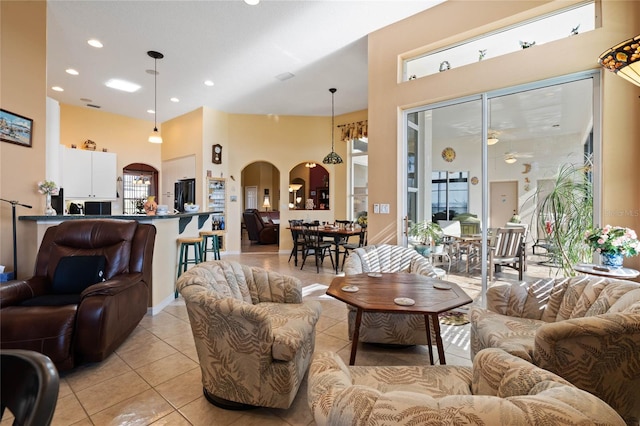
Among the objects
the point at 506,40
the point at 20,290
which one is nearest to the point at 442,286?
the point at 506,40

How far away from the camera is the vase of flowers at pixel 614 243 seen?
235cm

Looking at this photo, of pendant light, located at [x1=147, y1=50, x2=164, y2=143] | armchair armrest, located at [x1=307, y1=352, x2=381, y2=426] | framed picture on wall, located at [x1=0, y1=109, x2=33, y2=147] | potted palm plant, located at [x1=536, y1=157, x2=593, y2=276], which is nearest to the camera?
armchair armrest, located at [x1=307, y1=352, x2=381, y2=426]

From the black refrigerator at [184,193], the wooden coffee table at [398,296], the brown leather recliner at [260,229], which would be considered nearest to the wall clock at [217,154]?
the black refrigerator at [184,193]

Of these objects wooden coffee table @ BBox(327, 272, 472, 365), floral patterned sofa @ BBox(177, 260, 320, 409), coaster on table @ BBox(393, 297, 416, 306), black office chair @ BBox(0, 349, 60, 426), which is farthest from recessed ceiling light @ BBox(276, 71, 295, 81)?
black office chair @ BBox(0, 349, 60, 426)

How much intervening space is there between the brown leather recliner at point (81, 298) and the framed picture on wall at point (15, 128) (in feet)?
4.09

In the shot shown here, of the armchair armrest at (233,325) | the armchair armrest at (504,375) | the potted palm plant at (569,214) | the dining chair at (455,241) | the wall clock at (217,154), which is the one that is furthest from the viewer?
the wall clock at (217,154)

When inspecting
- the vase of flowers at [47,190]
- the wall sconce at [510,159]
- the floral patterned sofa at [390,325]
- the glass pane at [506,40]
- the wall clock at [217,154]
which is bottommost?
the floral patterned sofa at [390,325]

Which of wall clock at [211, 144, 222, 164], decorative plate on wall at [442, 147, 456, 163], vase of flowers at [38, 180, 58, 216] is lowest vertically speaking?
vase of flowers at [38, 180, 58, 216]

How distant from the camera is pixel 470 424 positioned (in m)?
0.62

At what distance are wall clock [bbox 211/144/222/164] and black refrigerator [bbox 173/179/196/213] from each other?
2.40 feet

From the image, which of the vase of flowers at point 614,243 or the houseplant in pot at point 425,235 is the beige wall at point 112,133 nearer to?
the houseplant in pot at point 425,235

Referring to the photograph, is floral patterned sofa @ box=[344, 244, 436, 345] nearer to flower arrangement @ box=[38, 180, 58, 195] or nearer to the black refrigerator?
flower arrangement @ box=[38, 180, 58, 195]

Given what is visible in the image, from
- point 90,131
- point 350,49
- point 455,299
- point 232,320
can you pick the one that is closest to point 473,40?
point 350,49

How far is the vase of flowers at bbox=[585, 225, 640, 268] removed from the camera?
92.7 inches
